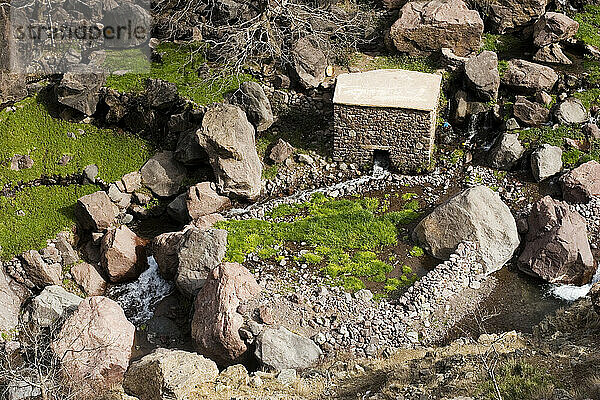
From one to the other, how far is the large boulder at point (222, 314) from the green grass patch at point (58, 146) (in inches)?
316

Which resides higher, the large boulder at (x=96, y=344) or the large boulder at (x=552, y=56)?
the large boulder at (x=552, y=56)

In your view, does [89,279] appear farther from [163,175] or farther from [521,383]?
[521,383]

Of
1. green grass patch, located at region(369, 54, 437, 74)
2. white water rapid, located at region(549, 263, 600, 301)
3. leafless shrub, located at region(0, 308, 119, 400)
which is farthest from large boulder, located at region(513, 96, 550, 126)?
leafless shrub, located at region(0, 308, 119, 400)

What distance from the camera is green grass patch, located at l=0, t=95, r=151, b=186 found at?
2550 cm

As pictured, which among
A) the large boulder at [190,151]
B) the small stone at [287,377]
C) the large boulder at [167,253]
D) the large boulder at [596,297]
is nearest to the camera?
the small stone at [287,377]

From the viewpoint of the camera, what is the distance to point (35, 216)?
23891 millimetres

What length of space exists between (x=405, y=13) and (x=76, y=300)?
16.9 meters

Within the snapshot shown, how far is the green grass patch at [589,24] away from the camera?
95.1 feet

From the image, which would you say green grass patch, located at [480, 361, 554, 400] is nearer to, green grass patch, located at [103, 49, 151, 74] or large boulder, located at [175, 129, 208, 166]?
large boulder, located at [175, 129, 208, 166]

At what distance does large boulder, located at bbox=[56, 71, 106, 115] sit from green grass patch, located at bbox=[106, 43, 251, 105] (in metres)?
0.82

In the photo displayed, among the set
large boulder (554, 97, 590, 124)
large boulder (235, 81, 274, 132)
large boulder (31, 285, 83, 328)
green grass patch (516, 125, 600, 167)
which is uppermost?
large boulder (554, 97, 590, 124)

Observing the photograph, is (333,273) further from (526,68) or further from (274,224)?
(526,68)

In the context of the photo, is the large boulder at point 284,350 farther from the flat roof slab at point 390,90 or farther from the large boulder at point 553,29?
the large boulder at point 553,29

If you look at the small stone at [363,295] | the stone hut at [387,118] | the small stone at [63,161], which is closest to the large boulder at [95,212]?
the small stone at [63,161]
